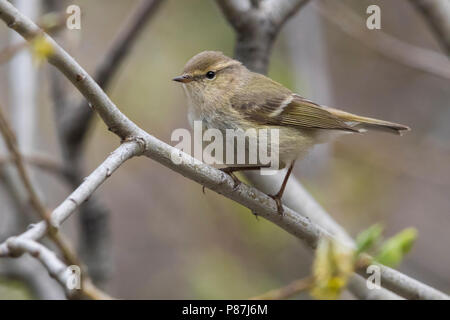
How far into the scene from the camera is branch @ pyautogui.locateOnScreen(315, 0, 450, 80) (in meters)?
3.66

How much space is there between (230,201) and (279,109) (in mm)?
1584

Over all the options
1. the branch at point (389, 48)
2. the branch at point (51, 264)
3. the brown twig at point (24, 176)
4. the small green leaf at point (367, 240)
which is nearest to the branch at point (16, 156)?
the brown twig at point (24, 176)

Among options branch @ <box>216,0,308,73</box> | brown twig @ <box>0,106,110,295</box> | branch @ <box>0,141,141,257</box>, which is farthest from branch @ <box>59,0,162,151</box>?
brown twig @ <box>0,106,110,295</box>

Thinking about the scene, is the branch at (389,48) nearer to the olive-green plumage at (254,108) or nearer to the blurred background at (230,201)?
the blurred background at (230,201)

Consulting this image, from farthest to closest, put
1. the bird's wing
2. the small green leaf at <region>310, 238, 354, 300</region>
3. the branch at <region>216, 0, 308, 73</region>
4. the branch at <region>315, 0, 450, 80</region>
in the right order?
the branch at <region>315, 0, 450, 80</region>
the branch at <region>216, 0, 308, 73</region>
the bird's wing
the small green leaf at <region>310, 238, 354, 300</region>

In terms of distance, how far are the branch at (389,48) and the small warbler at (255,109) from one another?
95 cm

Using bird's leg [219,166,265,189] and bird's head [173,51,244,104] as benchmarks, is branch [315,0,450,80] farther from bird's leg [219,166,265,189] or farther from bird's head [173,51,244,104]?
bird's leg [219,166,265,189]

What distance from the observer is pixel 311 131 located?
9.41 ft

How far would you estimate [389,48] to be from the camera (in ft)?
12.6

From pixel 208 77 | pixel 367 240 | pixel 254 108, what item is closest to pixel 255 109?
pixel 254 108

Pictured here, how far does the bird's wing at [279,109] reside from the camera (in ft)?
9.12

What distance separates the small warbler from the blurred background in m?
1.20
